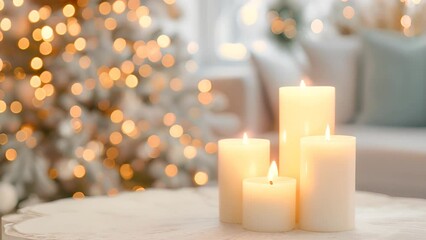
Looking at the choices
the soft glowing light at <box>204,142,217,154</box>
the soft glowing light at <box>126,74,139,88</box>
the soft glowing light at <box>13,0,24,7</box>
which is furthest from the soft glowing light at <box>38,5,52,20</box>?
the soft glowing light at <box>204,142,217,154</box>

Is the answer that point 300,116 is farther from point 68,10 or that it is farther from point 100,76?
point 68,10

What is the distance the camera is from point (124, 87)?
2889 millimetres

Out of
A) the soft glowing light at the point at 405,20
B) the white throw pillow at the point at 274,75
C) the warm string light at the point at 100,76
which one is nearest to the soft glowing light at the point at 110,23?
the warm string light at the point at 100,76

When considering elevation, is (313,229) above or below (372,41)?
below

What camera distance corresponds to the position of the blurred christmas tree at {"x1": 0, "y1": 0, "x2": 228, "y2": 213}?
2.71 meters

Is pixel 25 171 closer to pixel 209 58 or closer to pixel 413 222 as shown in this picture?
pixel 413 222

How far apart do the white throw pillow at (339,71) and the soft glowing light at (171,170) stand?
714 millimetres

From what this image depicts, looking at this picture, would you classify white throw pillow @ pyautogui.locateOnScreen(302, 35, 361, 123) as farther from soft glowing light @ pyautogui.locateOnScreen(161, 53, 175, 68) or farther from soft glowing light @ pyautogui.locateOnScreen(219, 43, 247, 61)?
soft glowing light @ pyautogui.locateOnScreen(219, 43, 247, 61)

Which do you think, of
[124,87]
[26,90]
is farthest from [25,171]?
[124,87]

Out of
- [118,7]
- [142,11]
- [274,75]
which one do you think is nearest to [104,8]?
[118,7]

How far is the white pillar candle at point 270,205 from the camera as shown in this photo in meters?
1.45

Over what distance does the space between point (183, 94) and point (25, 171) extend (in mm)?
662

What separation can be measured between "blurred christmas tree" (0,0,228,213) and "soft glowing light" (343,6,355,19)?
4.45ft

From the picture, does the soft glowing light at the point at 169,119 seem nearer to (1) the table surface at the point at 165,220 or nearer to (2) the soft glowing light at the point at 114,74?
(2) the soft glowing light at the point at 114,74
